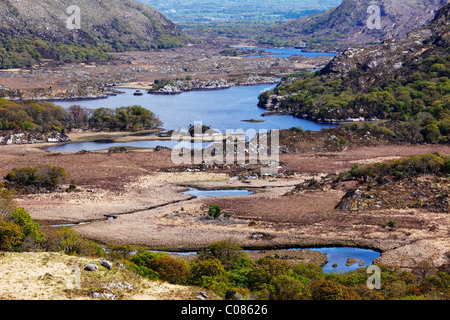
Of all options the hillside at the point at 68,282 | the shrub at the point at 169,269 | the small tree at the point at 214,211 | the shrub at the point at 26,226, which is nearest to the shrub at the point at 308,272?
the shrub at the point at 169,269

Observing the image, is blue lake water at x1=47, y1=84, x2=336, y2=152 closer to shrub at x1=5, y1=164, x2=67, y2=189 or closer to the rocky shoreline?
the rocky shoreline

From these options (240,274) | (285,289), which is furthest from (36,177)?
(285,289)

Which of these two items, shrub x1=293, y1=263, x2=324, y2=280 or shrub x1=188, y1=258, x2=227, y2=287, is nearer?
shrub x1=188, y1=258, x2=227, y2=287

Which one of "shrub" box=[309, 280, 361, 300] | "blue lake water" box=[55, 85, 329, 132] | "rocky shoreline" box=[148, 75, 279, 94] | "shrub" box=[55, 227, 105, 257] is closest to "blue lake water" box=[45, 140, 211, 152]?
"blue lake water" box=[55, 85, 329, 132]

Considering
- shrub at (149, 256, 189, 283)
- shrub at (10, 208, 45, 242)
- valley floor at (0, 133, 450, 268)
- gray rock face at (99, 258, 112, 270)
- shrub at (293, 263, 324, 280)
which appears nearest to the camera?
gray rock face at (99, 258, 112, 270)

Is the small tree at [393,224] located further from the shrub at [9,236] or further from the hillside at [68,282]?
the shrub at [9,236]

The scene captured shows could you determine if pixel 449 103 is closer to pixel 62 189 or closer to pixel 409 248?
pixel 409 248

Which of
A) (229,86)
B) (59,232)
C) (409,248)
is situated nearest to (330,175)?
(409,248)

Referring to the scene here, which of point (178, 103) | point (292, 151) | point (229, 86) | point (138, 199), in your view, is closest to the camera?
point (138, 199)
